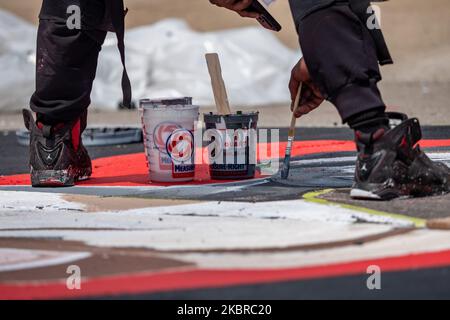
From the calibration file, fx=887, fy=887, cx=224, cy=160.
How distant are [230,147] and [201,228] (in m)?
0.84

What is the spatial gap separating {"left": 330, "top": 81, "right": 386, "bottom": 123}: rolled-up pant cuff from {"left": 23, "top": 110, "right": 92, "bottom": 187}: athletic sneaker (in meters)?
0.96

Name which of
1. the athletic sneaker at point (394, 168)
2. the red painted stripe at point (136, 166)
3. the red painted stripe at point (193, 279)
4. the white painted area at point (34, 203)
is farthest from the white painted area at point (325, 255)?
the red painted stripe at point (136, 166)

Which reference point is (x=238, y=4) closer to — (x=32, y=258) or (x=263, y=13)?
(x=263, y=13)

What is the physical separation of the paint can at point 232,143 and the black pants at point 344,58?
549 mm

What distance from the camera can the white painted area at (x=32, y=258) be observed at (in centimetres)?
158

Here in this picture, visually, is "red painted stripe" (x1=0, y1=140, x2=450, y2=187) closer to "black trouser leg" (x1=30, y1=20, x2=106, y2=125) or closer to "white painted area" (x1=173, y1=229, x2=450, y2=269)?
"black trouser leg" (x1=30, y1=20, x2=106, y2=125)

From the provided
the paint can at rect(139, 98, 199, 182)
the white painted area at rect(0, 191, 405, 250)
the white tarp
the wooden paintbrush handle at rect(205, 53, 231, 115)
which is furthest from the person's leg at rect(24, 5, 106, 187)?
the white tarp

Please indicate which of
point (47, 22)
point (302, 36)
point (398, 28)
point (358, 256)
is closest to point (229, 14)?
point (398, 28)

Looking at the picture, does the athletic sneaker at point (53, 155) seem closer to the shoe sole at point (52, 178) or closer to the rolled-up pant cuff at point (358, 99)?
the shoe sole at point (52, 178)

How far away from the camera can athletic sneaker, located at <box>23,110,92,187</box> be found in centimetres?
263

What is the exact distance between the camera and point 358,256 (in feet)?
5.09

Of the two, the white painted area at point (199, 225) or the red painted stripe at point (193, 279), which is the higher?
the white painted area at point (199, 225)

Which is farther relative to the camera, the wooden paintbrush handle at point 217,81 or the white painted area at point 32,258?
the wooden paintbrush handle at point 217,81

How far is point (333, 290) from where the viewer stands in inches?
53.7
